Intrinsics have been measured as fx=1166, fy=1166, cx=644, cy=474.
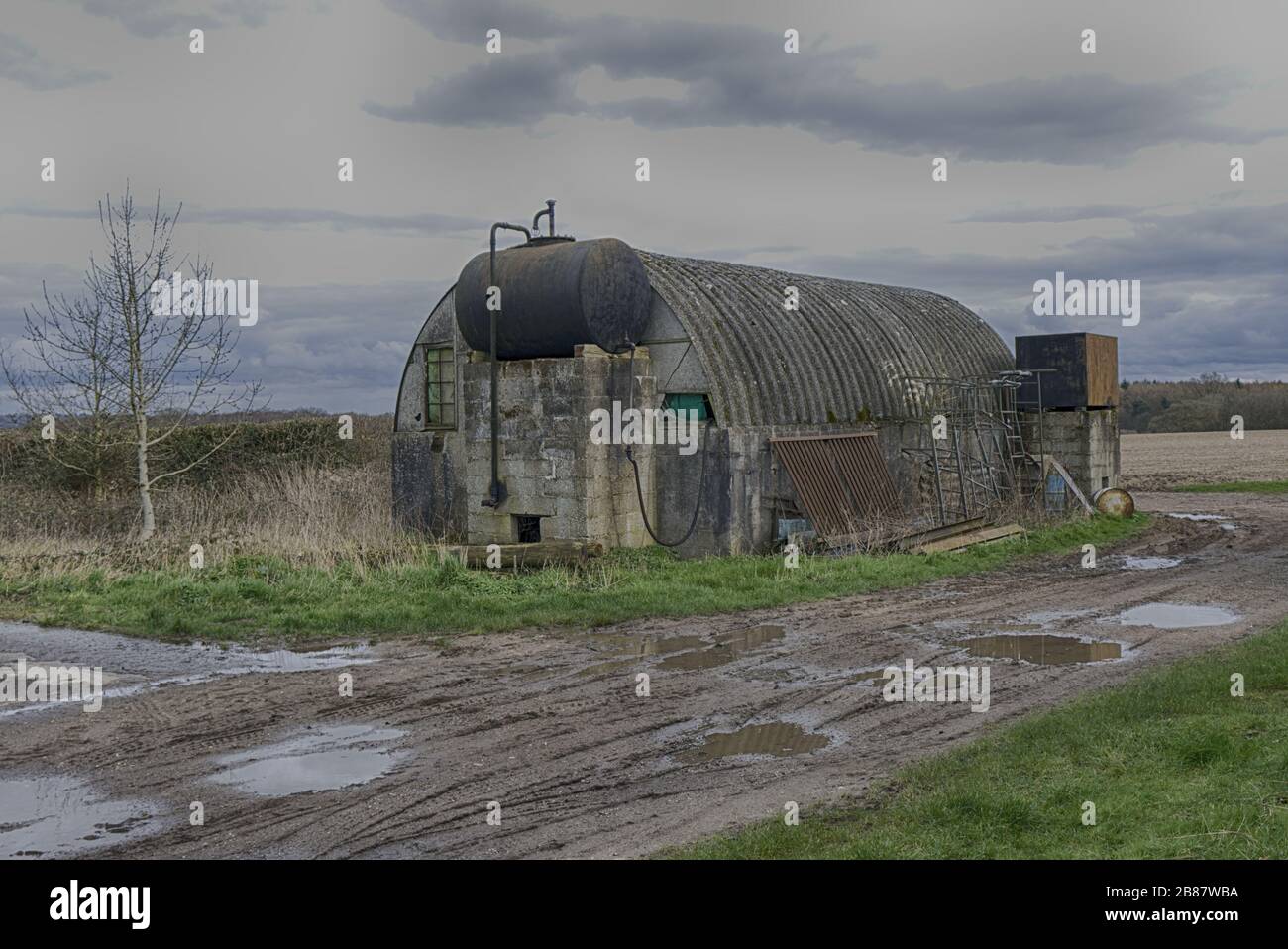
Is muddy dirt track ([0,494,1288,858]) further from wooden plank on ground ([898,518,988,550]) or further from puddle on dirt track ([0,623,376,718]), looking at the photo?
wooden plank on ground ([898,518,988,550])

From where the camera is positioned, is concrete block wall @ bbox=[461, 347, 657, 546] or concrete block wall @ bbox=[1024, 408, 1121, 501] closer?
concrete block wall @ bbox=[461, 347, 657, 546]

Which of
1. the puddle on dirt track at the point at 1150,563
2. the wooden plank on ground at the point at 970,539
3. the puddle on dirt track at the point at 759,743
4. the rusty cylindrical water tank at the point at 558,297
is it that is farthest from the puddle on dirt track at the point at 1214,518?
the puddle on dirt track at the point at 759,743

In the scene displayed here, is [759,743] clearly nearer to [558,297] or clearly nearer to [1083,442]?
[558,297]

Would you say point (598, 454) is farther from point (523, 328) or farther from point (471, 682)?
point (471, 682)

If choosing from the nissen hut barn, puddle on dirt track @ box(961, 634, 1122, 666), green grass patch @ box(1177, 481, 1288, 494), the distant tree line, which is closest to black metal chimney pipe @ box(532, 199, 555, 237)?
the nissen hut barn

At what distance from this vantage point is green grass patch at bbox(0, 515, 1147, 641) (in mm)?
14445

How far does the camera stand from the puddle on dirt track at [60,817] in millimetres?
7309

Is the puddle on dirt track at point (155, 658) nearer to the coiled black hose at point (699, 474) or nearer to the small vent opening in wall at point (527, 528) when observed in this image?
the small vent opening in wall at point (527, 528)

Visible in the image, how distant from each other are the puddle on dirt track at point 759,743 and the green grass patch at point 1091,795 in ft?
3.72

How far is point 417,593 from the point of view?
15586 mm

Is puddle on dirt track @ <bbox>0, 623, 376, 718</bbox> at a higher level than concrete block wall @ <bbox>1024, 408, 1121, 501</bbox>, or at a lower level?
lower

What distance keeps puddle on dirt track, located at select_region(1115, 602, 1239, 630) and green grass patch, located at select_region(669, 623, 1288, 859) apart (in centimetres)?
468
